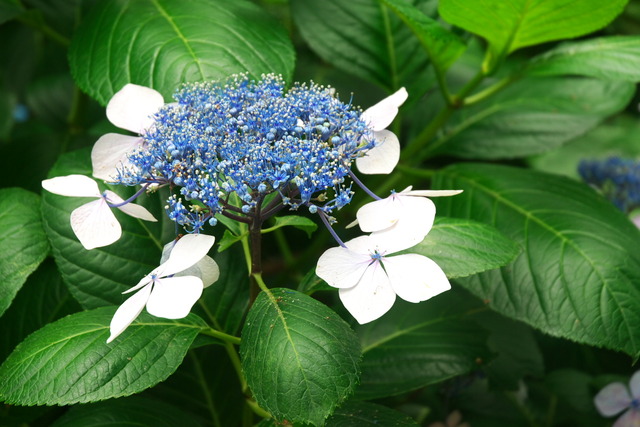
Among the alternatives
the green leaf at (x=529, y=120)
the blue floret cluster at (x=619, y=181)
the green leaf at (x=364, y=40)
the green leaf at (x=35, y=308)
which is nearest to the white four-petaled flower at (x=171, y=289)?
the green leaf at (x=35, y=308)

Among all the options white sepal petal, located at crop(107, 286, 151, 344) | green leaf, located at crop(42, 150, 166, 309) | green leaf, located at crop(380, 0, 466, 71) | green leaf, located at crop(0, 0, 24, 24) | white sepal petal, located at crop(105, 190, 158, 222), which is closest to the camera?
white sepal petal, located at crop(107, 286, 151, 344)

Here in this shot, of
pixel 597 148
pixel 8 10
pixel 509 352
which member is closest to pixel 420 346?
pixel 509 352

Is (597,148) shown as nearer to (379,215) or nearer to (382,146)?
(382,146)

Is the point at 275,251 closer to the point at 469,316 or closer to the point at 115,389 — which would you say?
the point at 469,316

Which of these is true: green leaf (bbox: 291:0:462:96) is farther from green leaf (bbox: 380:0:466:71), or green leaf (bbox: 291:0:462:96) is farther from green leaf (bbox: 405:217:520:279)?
green leaf (bbox: 405:217:520:279)

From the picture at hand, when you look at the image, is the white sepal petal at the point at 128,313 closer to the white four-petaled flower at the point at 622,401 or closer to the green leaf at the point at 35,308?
the green leaf at the point at 35,308

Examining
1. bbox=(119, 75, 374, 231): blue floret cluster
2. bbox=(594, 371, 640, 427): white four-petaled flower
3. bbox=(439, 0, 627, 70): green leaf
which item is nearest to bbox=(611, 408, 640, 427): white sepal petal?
bbox=(594, 371, 640, 427): white four-petaled flower

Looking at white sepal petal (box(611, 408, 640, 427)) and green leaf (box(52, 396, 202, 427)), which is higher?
green leaf (box(52, 396, 202, 427))
